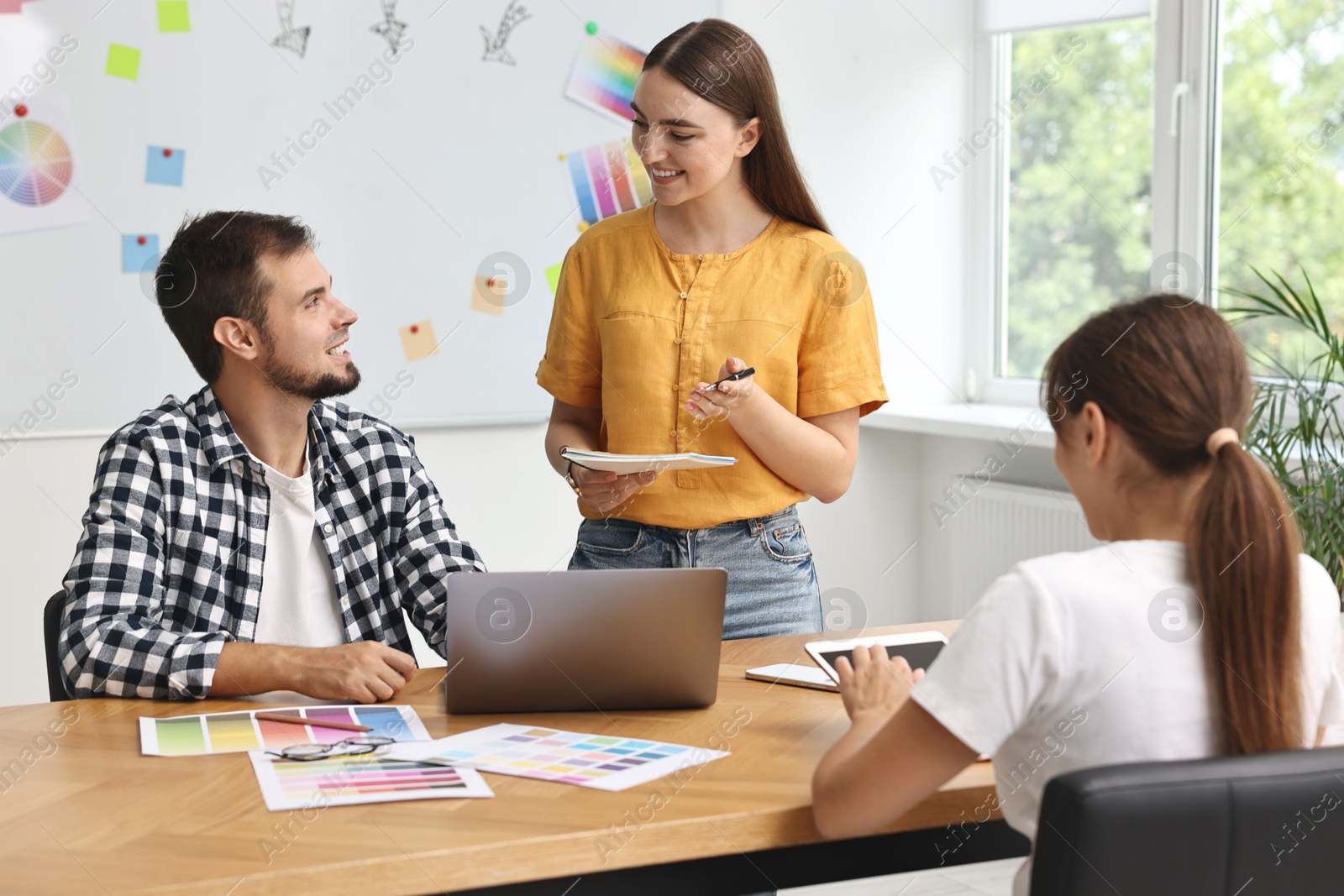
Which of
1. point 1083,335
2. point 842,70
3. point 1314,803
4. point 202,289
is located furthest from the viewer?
point 842,70

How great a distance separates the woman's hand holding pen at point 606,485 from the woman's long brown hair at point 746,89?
1.68 feet

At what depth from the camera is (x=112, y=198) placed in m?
2.95

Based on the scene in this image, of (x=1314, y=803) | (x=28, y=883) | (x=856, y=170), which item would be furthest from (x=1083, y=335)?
(x=856, y=170)

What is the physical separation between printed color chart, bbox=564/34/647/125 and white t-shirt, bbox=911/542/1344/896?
8.53 ft

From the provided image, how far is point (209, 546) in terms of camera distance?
1.72 m

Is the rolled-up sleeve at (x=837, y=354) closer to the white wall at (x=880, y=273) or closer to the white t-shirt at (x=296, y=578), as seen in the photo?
the white t-shirt at (x=296, y=578)

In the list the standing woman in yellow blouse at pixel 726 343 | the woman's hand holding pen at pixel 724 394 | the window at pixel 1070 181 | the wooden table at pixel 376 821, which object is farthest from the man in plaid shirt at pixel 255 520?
the window at pixel 1070 181

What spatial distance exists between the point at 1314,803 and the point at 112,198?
2.84 metres

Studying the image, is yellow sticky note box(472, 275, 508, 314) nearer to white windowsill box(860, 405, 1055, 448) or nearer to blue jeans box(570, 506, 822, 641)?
white windowsill box(860, 405, 1055, 448)

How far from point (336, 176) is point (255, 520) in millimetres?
1623

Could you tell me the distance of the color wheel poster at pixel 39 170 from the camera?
2844mm

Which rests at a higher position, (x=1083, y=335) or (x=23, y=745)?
(x=1083, y=335)

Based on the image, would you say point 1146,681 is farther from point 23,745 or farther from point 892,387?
point 892,387

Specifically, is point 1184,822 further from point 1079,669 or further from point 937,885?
point 937,885
